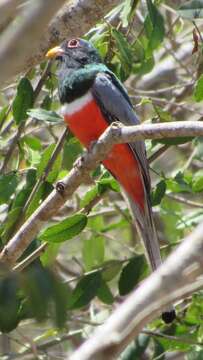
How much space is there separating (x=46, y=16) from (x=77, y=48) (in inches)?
132

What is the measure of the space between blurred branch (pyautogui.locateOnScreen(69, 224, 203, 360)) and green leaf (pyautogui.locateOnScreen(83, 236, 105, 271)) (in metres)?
3.66

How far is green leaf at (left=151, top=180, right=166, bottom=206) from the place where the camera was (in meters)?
4.50

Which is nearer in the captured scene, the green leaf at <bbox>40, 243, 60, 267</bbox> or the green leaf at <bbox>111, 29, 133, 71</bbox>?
the green leaf at <bbox>111, 29, 133, 71</bbox>

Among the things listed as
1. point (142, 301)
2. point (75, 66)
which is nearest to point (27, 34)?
point (142, 301)

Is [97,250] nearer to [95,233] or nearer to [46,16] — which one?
[95,233]

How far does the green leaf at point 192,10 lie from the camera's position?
13.8 feet

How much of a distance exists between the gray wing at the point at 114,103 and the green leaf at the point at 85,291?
0.55m

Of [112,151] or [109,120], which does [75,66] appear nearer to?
[109,120]

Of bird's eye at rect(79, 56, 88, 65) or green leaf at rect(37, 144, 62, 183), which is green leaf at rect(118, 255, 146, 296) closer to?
green leaf at rect(37, 144, 62, 183)

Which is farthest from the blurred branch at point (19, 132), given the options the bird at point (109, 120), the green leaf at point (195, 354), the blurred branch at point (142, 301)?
the blurred branch at point (142, 301)

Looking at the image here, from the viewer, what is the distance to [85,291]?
14.9ft

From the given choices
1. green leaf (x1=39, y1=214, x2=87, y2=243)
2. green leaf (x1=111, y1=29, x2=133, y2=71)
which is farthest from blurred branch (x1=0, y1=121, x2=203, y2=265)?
green leaf (x1=111, y1=29, x2=133, y2=71)

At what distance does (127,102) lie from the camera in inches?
186

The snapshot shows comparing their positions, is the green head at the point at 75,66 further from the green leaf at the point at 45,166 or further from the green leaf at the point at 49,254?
the green leaf at the point at 49,254
